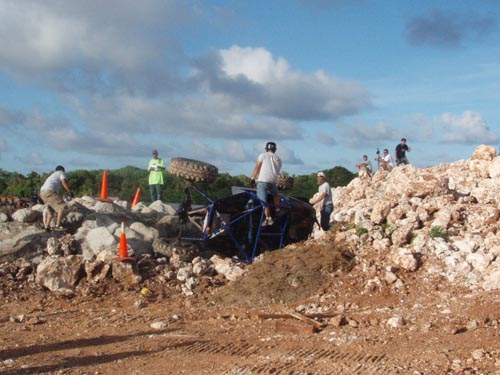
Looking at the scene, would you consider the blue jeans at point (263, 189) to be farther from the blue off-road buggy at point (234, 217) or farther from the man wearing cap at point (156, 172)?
the man wearing cap at point (156, 172)

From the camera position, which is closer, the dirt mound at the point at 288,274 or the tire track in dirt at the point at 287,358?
the tire track in dirt at the point at 287,358

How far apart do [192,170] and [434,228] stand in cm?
387

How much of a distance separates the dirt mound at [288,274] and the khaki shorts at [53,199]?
367cm

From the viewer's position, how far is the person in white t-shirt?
31.0ft

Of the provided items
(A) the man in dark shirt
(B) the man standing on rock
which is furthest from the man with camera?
(B) the man standing on rock

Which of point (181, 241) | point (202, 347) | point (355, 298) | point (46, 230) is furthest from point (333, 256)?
point (46, 230)

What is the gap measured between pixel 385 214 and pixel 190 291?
3.51 m

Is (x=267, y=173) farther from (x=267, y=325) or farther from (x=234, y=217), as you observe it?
(x=267, y=325)

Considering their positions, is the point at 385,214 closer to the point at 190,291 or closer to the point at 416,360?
the point at 190,291

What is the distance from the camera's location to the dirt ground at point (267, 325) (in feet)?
17.3

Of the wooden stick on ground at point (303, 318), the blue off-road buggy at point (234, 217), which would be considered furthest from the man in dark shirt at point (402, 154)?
the wooden stick on ground at point (303, 318)

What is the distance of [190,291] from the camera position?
8609 mm

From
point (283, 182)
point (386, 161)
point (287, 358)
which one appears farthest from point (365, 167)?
point (287, 358)

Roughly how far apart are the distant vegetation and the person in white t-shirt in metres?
9.40
